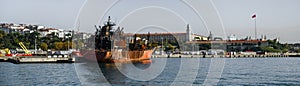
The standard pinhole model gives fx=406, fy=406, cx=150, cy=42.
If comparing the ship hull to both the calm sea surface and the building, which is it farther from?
the building

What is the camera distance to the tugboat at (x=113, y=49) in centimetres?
6469

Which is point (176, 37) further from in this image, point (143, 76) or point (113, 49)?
point (143, 76)

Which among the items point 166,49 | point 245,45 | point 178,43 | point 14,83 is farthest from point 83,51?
point 245,45

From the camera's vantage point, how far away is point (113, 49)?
2633 inches

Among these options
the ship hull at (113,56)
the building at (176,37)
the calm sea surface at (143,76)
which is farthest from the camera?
the building at (176,37)

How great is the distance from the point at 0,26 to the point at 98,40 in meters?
140

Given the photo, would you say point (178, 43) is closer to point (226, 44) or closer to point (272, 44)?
point (226, 44)

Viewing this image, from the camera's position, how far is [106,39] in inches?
2766

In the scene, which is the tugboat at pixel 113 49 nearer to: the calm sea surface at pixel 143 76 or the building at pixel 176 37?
the calm sea surface at pixel 143 76

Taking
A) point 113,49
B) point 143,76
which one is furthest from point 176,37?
point 143,76

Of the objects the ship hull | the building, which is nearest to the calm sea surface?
the ship hull

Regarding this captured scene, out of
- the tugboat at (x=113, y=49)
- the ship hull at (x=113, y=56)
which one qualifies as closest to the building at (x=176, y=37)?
the tugboat at (x=113, y=49)

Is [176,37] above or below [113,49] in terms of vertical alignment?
above

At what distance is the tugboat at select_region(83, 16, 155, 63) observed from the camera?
64.7m
